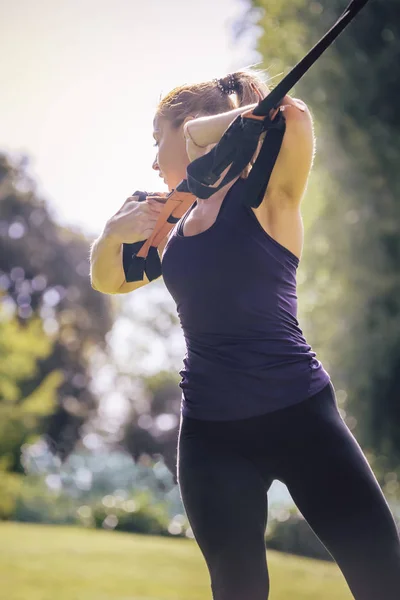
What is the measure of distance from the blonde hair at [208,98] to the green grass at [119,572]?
5390mm

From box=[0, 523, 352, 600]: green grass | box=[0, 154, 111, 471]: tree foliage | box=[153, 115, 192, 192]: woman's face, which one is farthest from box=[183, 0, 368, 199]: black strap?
box=[0, 154, 111, 471]: tree foliage

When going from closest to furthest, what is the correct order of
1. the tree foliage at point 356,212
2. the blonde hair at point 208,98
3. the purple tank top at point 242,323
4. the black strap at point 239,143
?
the black strap at point 239,143
the purple tank top at point 242,323
the blonde hair at point 208,98
the tree foliage at point 356,212

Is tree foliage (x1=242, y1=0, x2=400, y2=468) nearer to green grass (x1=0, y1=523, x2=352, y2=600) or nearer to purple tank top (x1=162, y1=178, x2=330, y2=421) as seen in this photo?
green grass (x1=0, y1=523, x2=352, y2=600)

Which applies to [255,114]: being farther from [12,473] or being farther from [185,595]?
[12,473]

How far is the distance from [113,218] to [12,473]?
1410 cm

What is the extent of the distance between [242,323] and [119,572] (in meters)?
7.18

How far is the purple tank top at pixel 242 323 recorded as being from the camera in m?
1.53

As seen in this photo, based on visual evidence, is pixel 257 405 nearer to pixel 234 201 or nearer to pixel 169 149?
pixel 234 201

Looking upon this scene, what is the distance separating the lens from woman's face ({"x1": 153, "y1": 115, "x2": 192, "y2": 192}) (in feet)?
6.13

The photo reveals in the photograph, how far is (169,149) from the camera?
1.88m

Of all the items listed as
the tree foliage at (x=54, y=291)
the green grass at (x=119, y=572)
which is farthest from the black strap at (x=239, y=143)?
the tree foliage at (x=54, y=291)

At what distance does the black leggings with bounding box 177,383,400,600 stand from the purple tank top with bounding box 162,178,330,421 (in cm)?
4

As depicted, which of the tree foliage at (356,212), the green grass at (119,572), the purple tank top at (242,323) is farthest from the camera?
the tree foliage at (356,212)

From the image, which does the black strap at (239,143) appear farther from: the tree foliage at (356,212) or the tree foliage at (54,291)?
the tree foliage at (54,291)
